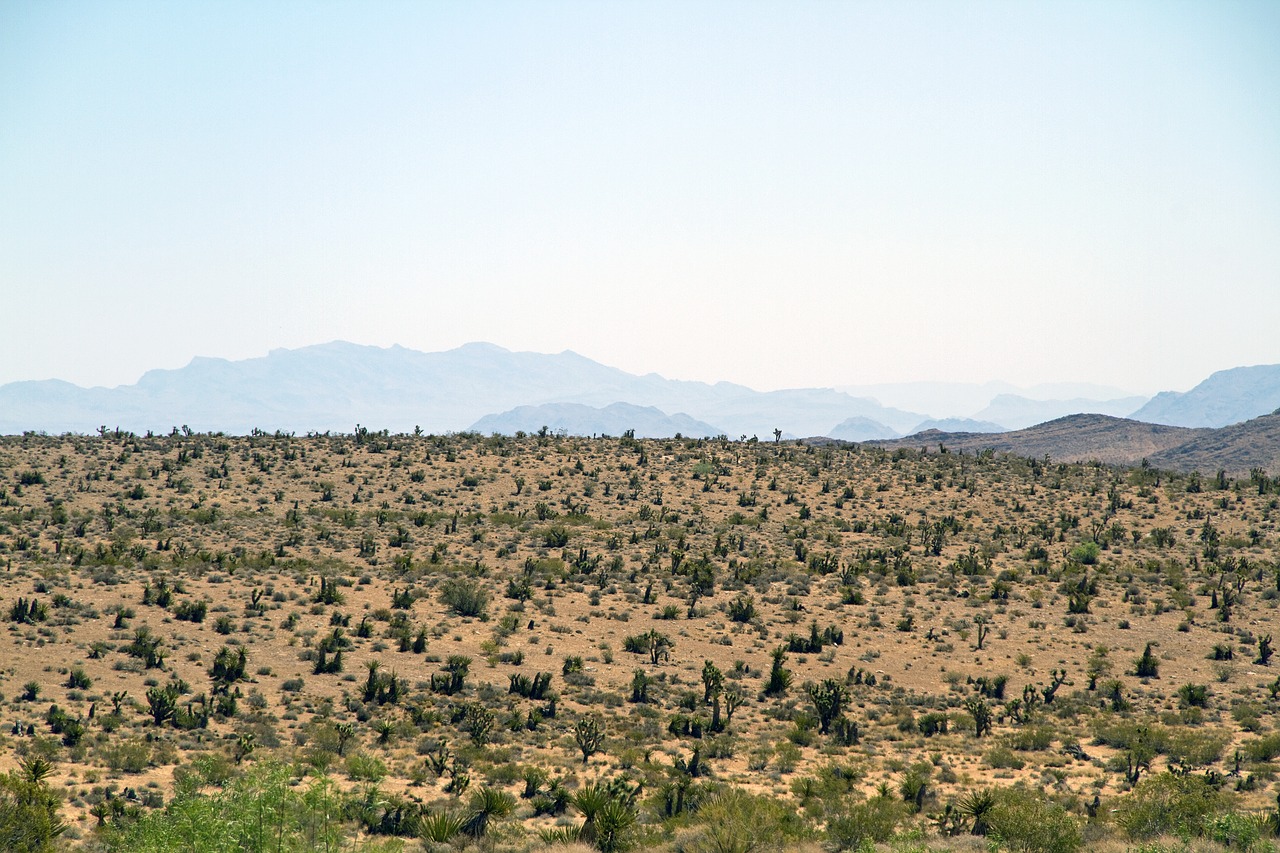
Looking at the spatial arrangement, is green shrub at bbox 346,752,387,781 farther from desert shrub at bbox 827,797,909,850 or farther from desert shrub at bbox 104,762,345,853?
desert shrub at bbox 827,797,909,850

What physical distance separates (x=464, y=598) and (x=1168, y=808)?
22951 millimetres

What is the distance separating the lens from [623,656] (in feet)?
94.3

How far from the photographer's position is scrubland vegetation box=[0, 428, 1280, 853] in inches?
618

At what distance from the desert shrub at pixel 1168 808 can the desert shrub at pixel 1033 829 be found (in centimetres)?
103

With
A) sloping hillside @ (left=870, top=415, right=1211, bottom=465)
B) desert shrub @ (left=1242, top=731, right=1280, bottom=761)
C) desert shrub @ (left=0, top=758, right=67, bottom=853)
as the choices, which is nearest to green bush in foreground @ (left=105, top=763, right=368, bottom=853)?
desert shrub @ (left=0, top=758, right=67, bottom=853)

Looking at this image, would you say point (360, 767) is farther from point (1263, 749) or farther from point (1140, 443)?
point (1140, 443)

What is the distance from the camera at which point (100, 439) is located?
189 ft

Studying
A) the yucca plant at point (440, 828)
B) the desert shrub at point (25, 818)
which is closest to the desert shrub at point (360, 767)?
the yucca plant at point (440, 828)

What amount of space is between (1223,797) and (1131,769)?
10.3 ft

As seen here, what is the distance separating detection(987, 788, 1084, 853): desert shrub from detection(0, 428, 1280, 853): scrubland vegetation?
0.05 meters

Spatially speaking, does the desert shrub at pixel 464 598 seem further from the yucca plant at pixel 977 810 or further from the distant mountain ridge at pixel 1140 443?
the distant mountain ridge at pixel 1140 443

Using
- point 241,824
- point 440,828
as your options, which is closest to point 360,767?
point 440,828

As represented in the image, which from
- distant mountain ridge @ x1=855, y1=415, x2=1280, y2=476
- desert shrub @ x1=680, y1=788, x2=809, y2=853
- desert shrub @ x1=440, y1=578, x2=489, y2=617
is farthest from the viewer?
distant mountain ridge @ x1=855, y1=415, x2=1280, y2=476

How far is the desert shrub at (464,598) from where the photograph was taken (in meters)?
32.1
